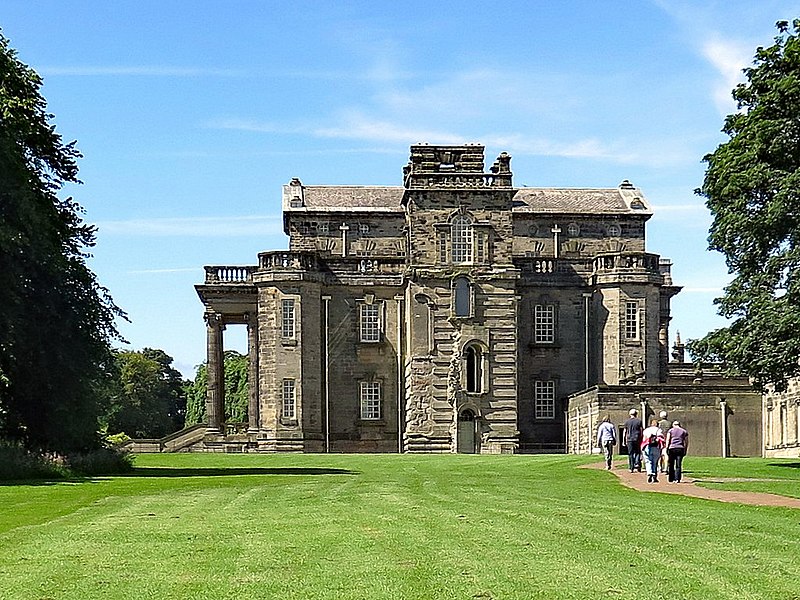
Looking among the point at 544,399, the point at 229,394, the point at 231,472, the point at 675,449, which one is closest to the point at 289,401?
the point at 544,399

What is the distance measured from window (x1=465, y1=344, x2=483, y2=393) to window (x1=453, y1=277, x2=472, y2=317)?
184cm

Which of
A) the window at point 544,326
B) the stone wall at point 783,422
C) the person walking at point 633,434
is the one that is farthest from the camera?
the window at point 544,326

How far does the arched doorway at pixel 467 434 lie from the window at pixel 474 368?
1335mm

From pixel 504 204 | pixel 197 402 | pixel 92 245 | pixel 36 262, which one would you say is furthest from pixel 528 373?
pixel 197 402

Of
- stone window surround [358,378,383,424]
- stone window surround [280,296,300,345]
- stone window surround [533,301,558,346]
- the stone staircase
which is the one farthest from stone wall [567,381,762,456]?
the stone staircase

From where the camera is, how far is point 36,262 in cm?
3775

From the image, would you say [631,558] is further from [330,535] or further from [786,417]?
[786,417]

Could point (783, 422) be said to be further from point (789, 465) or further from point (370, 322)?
point (370, 322)

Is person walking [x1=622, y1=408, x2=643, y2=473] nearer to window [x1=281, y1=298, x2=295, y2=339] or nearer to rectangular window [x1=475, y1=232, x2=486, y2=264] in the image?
rectangular window [x1=475, y1=232, x2=486, y2=264]

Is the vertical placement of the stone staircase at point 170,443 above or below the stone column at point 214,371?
below

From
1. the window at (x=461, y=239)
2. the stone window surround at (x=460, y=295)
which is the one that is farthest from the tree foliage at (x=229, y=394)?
the window at (x=461, y=239)

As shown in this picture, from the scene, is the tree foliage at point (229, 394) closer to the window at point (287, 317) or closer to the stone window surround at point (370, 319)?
the stone window surround at point (370, 319)

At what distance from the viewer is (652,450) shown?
104ft

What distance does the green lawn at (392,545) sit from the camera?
1262cm
